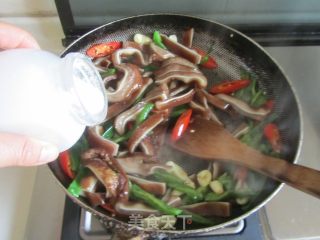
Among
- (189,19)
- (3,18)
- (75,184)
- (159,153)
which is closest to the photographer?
(75,184)

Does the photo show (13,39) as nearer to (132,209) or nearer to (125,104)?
(125,104)

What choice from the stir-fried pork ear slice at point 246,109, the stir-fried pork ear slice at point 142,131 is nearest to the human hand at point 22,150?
the stir-fried pork ear slice at point 142,131

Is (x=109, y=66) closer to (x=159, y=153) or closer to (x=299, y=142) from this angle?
(x=159, y=153)

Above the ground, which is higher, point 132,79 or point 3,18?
point 3,18

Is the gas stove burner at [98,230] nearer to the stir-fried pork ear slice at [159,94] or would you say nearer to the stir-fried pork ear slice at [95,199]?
the stir-fried pork ear slice at [95,199]

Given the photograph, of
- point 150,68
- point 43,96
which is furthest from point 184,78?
point 43,96

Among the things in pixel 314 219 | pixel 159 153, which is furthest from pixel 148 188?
pixel 314 219
